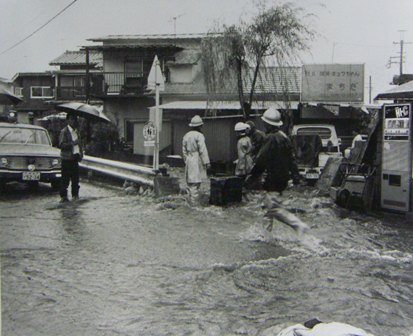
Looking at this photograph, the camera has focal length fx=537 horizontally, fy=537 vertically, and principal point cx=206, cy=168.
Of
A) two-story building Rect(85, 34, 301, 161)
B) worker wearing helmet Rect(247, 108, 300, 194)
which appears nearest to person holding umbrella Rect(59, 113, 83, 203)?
worker wearing helmet Rect(247, 108, 300, 194)

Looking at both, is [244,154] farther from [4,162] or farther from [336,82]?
[336,82]

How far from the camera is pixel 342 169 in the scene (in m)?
13.3

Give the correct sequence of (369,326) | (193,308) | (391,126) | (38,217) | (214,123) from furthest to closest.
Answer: (214,123)
(391,126)
(38,217)
(193,308)
(369,326)

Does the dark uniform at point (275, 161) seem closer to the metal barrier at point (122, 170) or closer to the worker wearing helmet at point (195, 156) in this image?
the worker wearing helmet at point (195, 156)

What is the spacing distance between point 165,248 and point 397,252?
3.28 metres

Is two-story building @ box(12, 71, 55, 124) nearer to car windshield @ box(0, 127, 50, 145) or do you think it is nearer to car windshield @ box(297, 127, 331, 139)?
car windshield @ box(297, 127, 331, 139)

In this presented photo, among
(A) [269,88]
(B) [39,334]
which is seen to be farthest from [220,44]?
(B) [39,334]

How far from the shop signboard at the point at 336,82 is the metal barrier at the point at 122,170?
53.3ft

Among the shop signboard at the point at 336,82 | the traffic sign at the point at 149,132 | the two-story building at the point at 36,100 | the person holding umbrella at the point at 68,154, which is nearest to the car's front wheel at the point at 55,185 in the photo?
the person holding umbrella at the point at 68,154

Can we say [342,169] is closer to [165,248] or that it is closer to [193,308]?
[165,248]

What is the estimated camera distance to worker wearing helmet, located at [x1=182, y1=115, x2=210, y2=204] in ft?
38.0

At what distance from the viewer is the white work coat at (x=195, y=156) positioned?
457 inches

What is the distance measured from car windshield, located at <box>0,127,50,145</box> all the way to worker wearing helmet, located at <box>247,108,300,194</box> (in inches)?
263

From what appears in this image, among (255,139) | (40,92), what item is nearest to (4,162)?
(255,139)
